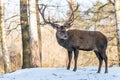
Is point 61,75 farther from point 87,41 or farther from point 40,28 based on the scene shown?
point 40,28

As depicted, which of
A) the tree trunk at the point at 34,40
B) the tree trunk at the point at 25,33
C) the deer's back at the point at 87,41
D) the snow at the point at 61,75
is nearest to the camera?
the snow at the point at 61,75

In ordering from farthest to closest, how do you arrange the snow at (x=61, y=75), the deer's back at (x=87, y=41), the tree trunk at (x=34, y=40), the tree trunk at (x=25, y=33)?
the tree trunk at (x=25, y=33)
the tree trunk at (x=34, y=40)
the deer's back at (x=87, y=41)
the snow at (x=61, y=75)

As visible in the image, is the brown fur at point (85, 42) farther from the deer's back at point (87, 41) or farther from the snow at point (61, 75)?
the snow at point (61, 75)

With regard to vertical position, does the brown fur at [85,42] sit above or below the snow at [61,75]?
above

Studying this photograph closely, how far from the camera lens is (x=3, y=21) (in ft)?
68.4

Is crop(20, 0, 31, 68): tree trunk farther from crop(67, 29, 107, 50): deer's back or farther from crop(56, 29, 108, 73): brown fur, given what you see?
crop(67, 29, 107, 50): deer's back

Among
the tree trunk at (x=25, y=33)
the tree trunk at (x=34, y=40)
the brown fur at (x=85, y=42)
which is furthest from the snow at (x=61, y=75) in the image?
the tree trunk at (x=25, y=33)

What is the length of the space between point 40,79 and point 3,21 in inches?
386

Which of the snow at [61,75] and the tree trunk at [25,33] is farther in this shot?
the tree trunk at [25,33]

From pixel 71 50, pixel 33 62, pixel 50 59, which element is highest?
pixel 71 50

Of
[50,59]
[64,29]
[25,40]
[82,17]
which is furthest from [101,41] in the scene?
[50,59]

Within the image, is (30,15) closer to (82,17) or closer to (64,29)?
(64,29)

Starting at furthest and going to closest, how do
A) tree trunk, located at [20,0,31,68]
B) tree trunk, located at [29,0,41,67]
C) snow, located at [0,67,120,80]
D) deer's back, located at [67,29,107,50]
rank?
tree trunk, located at [20,0,31,68], tree trunk, located at [29,0,41,67], deer's back, located at [67,29,107,50], snow, located at [0,67,120,80]

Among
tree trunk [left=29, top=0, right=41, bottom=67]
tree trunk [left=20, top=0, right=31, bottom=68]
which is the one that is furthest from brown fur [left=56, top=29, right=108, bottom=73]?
tree trunk [left=20, top=0, right=31, bottom=68]
